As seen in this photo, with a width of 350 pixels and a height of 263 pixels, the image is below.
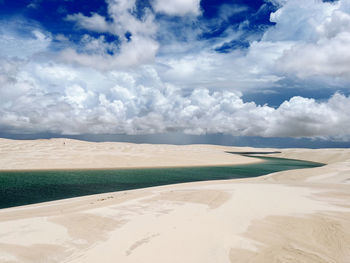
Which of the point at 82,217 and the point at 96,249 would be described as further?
the point at 82,217

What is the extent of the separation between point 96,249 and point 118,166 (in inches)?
2392

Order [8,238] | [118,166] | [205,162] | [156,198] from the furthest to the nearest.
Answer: [205,162], [118,166], [156,198], [8,238]

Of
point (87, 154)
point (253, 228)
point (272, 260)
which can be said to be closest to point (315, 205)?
point (253, 228)

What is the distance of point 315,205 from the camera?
1784 cm

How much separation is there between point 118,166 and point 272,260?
2484 inches

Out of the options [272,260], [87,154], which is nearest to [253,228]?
[272,260]

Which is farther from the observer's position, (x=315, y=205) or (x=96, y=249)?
(x=315, y=205)

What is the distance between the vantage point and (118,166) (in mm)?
69188

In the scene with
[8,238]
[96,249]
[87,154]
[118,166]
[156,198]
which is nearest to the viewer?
[96,249]

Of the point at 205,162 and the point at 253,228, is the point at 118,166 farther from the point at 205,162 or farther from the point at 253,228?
the point at 253,228

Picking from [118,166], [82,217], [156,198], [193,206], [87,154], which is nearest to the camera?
[82,217]

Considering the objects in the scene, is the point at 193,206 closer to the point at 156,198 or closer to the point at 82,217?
the point at 156,198

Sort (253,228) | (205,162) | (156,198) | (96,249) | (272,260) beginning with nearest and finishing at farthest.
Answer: (272,260) < (96,249) < (253,228) < (156,198) < (205,162)

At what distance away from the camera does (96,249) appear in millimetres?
9945
